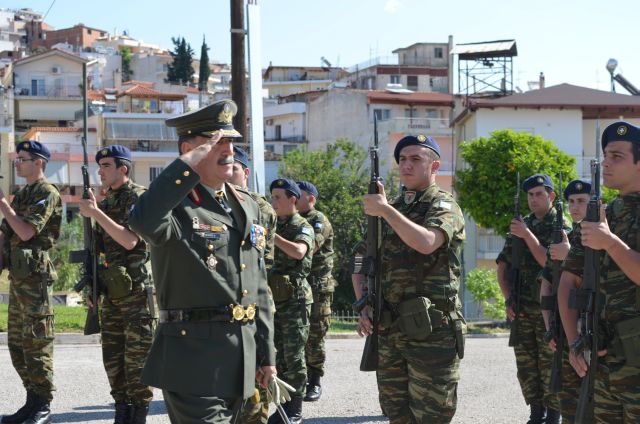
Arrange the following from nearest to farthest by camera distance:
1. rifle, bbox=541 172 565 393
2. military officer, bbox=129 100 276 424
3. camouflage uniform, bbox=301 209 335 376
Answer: military officer, bbox=129 100 276 424, rifle, bbox=541 172 565 393, camouflage uniform, bbox=301 209 335 376

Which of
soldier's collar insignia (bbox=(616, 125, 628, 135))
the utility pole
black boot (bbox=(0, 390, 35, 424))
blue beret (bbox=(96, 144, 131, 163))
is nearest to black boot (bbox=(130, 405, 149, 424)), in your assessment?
black boot (bbox=(0, 390, 35, 424))

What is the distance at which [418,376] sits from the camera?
674 cm

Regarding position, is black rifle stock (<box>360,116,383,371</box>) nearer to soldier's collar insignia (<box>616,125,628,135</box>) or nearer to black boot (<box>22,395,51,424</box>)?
soldier's collar insignia (<box>616,125,628,135</box>)

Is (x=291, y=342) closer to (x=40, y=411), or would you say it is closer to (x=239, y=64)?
(x=40, y=411)

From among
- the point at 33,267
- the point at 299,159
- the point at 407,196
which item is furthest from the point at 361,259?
the point at 299,159

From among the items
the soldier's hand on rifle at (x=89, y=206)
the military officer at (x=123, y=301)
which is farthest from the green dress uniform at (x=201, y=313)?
the military officer at (x=123, y=301)

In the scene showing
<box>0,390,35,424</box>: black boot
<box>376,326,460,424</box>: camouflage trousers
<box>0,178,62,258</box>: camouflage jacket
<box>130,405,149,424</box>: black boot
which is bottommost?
<box>0,390,35,424</box>: black boot

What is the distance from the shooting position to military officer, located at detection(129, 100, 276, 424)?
17.9ft

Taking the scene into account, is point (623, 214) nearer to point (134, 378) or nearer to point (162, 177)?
→ point (162, 177)

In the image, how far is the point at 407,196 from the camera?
280 inches

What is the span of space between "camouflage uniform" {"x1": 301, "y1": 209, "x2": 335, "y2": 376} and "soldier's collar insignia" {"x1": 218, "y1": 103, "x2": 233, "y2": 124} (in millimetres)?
5398

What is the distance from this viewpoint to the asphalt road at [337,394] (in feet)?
32.4

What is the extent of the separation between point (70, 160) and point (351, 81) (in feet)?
91.8

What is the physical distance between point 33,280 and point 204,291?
4.16 meters
